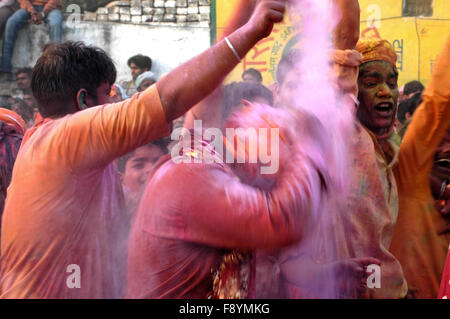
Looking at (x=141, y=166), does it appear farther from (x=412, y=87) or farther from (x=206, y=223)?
(x=412, y=87)

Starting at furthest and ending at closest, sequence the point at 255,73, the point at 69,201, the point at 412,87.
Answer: the point at 412,87 < the point at 255,73 < the point at 69,201

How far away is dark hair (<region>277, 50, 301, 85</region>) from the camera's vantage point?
2.31 meters

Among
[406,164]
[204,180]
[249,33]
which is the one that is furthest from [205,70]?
[406,164]

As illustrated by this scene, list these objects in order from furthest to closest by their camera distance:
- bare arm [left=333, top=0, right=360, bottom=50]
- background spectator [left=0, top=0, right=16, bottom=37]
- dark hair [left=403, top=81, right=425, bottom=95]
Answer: dark hair [left=403, top=81, right=425, bottom=95], background spectator [left=0, top=0, right=16, bottom=37], bare arm [left=333, top=0, right=360, bottom=50]

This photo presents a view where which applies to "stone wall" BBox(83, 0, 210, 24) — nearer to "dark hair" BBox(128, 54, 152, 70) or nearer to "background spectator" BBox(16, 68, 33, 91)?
"dark hair" BBox(128, 54, 152, 70)

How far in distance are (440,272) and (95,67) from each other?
2032 mm

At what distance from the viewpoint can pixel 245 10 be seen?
207 cm

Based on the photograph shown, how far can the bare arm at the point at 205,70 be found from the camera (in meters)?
1.68

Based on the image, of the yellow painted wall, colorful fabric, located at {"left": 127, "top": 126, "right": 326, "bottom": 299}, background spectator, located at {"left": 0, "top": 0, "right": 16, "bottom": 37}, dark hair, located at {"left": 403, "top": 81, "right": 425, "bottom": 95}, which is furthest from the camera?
dark hair, located at {"left": 403, "top": 81, "right": 425, "bottom": 95}

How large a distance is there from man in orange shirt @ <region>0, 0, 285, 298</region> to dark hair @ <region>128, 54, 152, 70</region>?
0.58 m

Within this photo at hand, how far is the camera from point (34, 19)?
2.64 m

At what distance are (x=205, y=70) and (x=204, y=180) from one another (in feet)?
1.24

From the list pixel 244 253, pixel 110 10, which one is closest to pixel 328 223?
pixel 244 253

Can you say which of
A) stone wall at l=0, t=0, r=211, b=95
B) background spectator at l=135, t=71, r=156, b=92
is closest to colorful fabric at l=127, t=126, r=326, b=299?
background spectator at l=135, t=71, r=156, b=92
